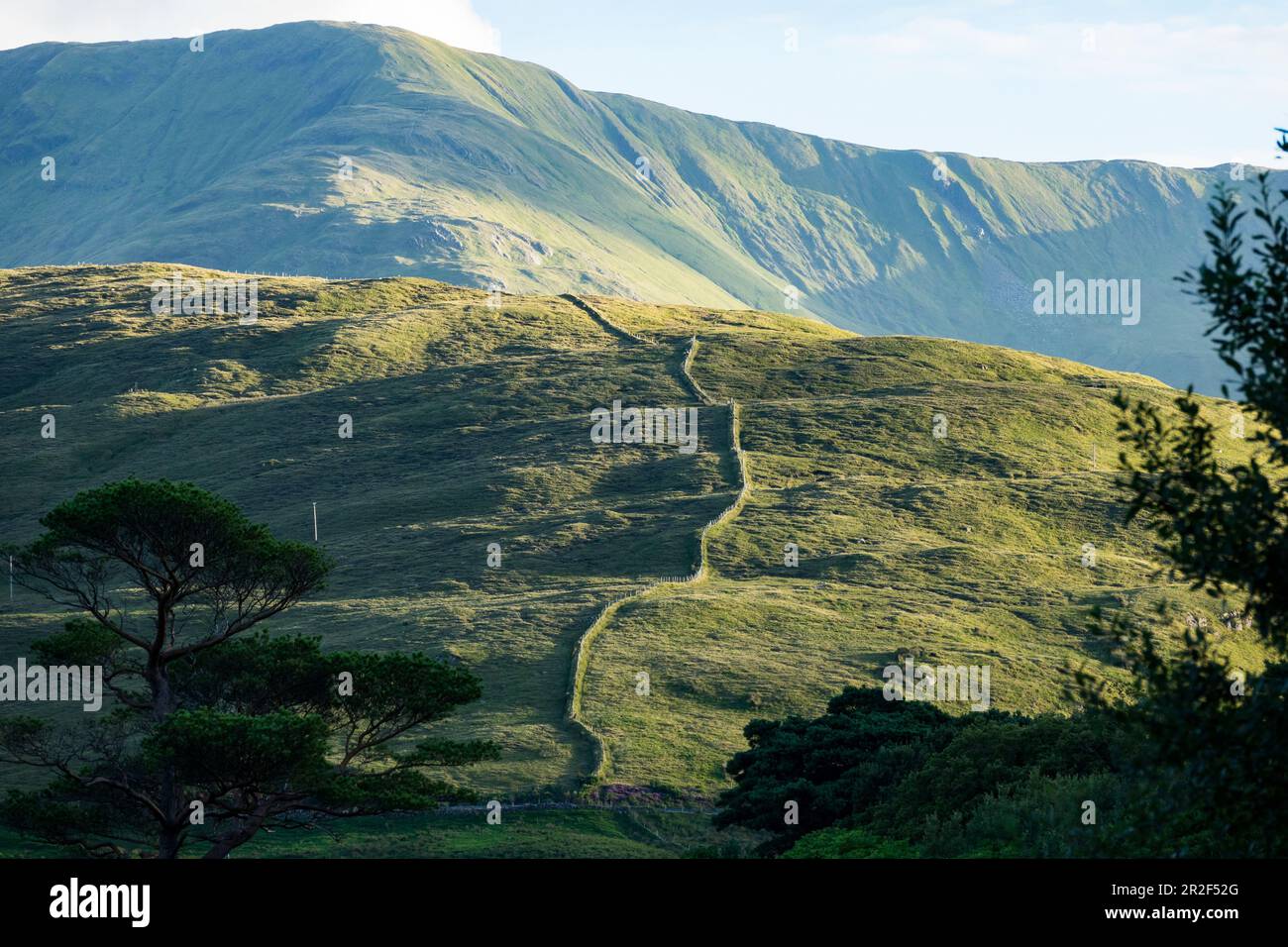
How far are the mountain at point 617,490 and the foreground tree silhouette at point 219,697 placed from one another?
1733 cm

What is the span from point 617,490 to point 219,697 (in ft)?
237

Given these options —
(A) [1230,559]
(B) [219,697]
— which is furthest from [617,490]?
(A) [1230,559]

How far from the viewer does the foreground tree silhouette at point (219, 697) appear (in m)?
32.5

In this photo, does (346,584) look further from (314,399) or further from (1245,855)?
(1245,855)

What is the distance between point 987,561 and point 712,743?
133ft

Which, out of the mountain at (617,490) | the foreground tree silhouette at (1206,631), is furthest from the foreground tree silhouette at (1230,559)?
the mountain at (617,490)

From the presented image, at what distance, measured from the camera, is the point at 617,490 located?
11194cm

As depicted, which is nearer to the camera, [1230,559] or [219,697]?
[1230,559]

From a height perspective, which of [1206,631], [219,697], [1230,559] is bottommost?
[219,697]

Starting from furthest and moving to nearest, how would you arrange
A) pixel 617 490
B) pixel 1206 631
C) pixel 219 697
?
1. pixel 617 490
2. pixel 219 697
3. pixel 1206 631

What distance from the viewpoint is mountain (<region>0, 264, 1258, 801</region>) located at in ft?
227

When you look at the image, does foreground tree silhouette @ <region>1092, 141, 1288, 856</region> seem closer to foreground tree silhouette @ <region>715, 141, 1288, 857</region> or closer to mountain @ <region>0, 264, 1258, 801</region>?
foreground tree silhouette @ <region>715, 141, 1288, 857</region>

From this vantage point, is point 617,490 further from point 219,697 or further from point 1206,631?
point 1206,631
